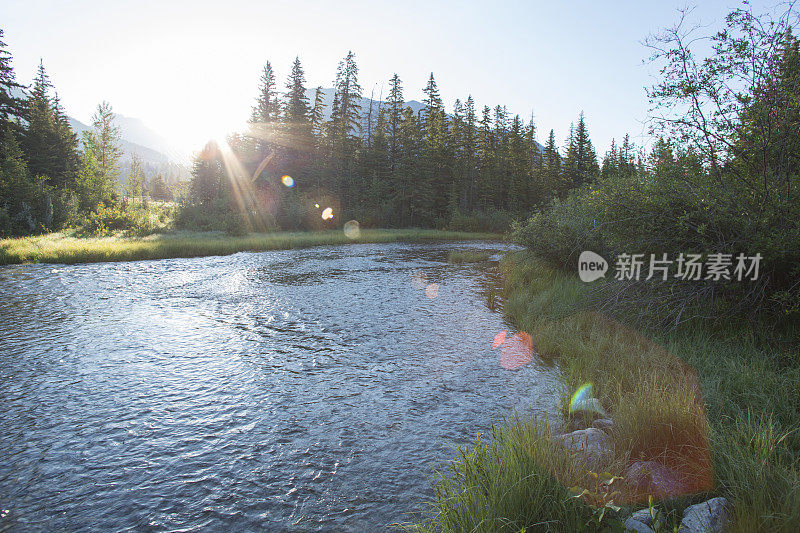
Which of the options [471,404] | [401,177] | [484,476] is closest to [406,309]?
[471,404]

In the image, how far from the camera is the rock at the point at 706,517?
2.87 metres

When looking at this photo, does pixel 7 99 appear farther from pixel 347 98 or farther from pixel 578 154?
pixel 578 154

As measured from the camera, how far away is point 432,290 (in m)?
15.7

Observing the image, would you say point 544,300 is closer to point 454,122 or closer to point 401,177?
point 401,177

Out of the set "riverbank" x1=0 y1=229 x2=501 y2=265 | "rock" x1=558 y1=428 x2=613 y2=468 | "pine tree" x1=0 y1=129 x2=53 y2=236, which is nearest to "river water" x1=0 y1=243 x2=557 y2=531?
"rock" x1=558 y1=428 x2=613 y2=468

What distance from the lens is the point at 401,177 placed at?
51219 mm

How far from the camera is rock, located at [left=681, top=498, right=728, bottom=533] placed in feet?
9.41

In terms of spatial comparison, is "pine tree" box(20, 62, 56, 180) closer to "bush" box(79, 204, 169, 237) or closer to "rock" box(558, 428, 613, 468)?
"bush" box(79, 204, 169, 237)

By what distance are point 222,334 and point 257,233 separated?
28.4m

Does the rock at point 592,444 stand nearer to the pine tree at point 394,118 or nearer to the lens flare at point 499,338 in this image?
the lens flare at point 499,338
